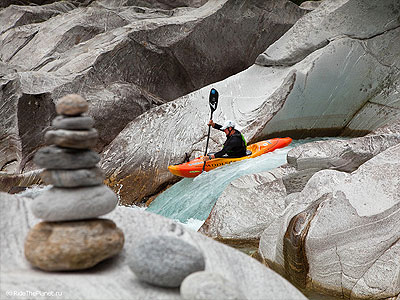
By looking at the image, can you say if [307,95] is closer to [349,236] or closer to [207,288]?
[349,236]

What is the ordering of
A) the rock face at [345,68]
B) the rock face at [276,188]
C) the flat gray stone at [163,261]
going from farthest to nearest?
the rock face at [345,68]
the rock face at [276,188]
the flat gray stone at [163,261]

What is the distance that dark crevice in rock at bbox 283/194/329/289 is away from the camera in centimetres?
455

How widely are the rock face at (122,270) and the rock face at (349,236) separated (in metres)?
1.85

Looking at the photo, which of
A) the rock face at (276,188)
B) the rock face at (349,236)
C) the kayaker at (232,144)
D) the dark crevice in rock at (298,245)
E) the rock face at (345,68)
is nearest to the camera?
the rock face at (349,236)

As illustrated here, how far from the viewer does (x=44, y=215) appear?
2496mm

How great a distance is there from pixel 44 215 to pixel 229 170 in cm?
641

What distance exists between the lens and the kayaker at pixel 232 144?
885 centimetres

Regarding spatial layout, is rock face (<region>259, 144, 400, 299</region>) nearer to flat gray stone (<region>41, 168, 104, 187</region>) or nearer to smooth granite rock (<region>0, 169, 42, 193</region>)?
flat gray stone (<region>41, 168, 104, 187</region>)

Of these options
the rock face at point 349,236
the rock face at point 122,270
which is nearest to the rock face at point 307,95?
the rock face at point 349,236

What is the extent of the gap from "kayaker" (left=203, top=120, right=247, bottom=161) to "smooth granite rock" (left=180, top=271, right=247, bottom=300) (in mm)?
6631

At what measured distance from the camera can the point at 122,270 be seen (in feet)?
8.38

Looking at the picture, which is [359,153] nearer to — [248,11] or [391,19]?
[391,19]

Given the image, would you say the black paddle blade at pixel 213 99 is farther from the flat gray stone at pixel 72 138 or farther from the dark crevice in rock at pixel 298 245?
the flat gray stone at pixel 72 138

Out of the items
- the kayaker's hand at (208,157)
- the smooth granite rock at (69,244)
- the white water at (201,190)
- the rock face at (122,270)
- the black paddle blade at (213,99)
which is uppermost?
the smooth granite rock at (69,244)
